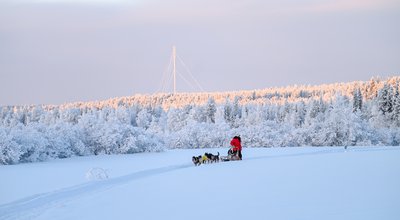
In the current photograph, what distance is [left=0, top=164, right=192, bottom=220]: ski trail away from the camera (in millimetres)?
9337

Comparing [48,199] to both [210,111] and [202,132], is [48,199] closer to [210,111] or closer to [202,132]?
[202,132]

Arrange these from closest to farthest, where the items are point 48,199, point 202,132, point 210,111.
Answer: point 48,199 → point 202,132 → point 210,111

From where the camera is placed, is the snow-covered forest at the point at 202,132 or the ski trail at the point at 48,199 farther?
the snow-covered forest at the point at 202,132

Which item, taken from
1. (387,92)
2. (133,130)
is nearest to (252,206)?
(133,130)

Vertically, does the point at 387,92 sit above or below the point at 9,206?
above

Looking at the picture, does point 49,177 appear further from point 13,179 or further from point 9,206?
point 9,206

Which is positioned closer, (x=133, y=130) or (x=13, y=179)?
(x=13, y=179)

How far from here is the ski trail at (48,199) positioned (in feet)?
30.6

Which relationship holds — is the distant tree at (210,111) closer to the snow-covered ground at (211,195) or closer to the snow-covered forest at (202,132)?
the snow-covered forest at (202,132)

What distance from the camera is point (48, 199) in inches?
436

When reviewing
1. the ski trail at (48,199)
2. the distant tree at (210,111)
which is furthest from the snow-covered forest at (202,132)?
the ski trail at (48,199)

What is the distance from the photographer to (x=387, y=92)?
63375 mm

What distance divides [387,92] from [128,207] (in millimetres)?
60027

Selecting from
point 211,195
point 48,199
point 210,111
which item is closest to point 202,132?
point 210,111
